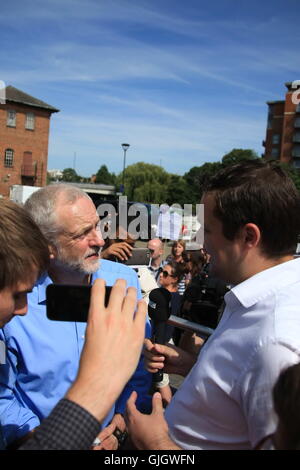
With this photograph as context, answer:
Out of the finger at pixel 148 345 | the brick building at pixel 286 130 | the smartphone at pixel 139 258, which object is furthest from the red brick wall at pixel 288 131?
the finger at pixel 148 345

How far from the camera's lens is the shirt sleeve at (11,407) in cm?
192

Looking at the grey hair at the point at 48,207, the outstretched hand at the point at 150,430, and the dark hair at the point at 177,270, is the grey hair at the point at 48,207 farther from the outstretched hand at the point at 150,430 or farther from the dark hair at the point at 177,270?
the dark hair at the point at 177,270

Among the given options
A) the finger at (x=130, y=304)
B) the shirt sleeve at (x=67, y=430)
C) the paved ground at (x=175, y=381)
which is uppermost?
the finger at (x=130, y=304)

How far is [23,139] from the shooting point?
50906mm

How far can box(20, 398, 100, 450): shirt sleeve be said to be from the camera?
2.98ft

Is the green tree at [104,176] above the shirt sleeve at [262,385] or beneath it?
above

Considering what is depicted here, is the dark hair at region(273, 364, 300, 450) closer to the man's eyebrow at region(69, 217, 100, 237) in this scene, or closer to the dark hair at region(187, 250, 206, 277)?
the man's eyebrow at region(69, 217, 100, 237)

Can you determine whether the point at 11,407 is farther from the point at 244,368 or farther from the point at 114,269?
the point at 244,368

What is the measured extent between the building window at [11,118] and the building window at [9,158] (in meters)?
3.24

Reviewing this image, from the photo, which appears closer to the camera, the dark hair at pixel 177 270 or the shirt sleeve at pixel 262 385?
the shirt sleeve at pixel 262 385

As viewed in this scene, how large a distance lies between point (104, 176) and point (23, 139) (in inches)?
2282

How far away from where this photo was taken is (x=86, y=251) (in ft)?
8.71

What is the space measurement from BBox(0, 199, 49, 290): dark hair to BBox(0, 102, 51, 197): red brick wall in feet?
168

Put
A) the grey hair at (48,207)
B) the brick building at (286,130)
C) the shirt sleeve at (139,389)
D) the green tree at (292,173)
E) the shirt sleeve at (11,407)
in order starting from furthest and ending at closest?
1. the brick building at (286,130)
2. the grey hair at (48,207)
3. the shirt sleeve at (139,389)
4. the shirt sleeve at (11,407)
5. the green tree at (292,173)
